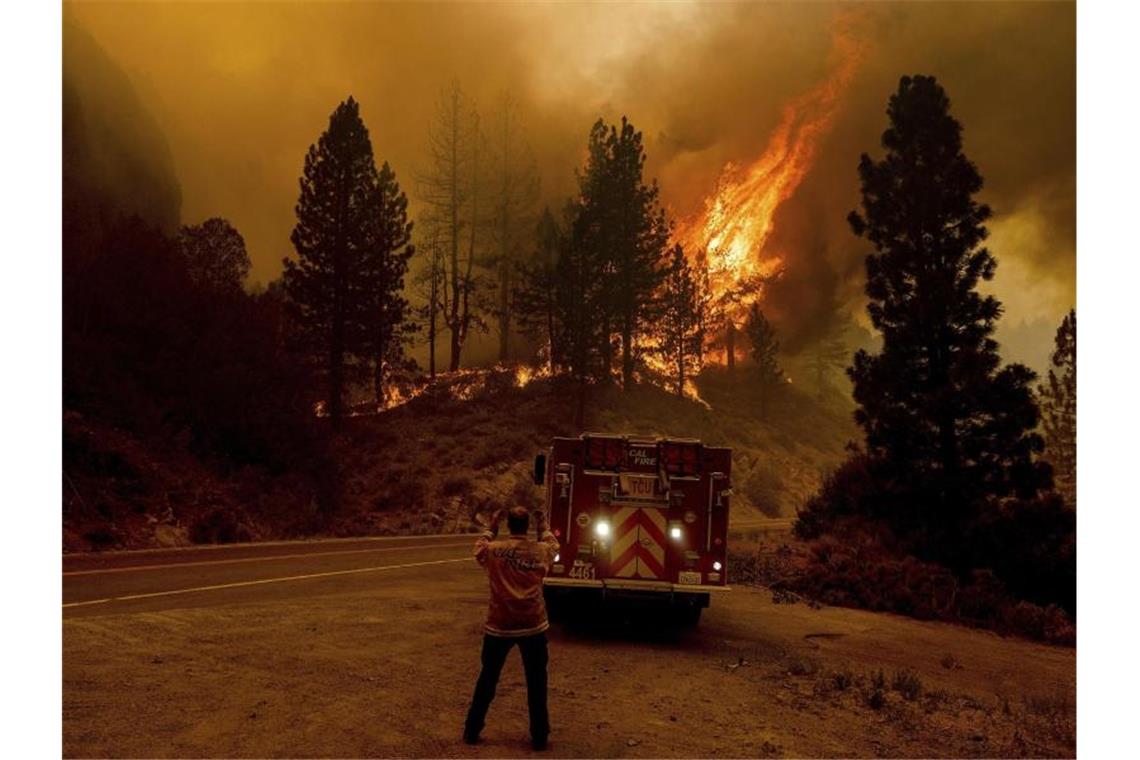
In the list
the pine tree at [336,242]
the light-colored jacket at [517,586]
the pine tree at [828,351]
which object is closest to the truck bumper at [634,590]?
the light-colored jacket at [517,586]

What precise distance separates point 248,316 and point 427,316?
3045 centimetres

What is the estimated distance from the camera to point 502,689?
841 cm

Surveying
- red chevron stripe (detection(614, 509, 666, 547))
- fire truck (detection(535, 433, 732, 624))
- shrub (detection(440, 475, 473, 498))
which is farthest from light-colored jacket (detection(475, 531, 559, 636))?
shrub (detection(440, 475, 473, 498))

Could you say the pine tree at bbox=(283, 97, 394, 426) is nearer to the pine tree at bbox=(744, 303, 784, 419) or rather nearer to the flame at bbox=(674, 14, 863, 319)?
the flame at bbox=(674, 14, 863, 319)

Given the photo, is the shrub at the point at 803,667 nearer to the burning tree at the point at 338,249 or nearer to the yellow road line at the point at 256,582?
the yellow road line at the point at 256,582

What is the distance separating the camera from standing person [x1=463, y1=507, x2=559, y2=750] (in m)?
6.31

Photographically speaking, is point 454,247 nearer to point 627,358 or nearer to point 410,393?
point 410,393

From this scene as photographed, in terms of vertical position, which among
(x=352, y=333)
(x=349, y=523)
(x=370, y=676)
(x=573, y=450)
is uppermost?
(x=352, y=333)

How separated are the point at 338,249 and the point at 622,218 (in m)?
22.8

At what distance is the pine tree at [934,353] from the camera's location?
22.8 m

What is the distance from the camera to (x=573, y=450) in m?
11.7

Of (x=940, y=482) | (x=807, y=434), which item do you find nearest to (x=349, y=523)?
(x=940, y=482)
